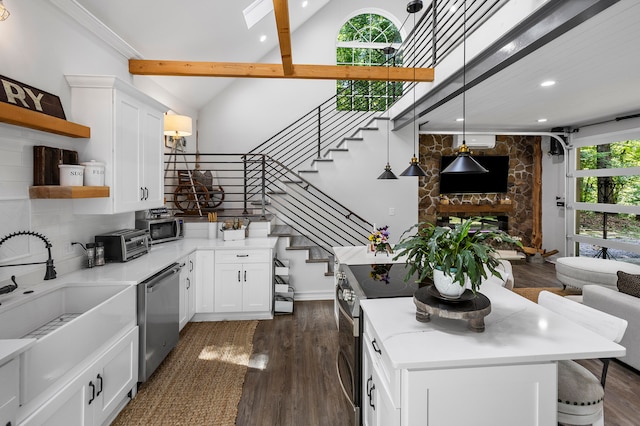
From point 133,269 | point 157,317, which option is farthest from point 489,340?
point 133,269

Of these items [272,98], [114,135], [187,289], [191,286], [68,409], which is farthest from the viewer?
A: [272,98]

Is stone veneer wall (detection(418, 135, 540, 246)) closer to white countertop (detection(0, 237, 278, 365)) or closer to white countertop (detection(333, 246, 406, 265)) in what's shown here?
white countertop (detection(333, 246, 406, 265))

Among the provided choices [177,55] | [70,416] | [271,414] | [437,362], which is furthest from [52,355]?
[177,55]

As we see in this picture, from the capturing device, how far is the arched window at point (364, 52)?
21.9ft

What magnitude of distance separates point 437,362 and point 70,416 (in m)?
1.87

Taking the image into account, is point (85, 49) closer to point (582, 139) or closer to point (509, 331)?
point (509, 331)

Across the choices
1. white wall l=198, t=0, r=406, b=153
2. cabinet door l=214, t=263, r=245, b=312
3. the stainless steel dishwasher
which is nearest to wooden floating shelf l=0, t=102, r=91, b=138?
the stainless steel dishwasher

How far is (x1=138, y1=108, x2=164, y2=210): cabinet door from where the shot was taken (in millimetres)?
3098

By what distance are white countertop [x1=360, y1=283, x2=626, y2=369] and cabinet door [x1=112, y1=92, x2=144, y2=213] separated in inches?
93.9

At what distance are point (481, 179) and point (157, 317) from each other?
266 inches

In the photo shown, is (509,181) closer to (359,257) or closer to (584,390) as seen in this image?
(359,257)

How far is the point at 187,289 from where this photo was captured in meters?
3.38

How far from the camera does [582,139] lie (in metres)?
6.03

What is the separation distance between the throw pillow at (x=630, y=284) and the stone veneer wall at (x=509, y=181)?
3936 mm
